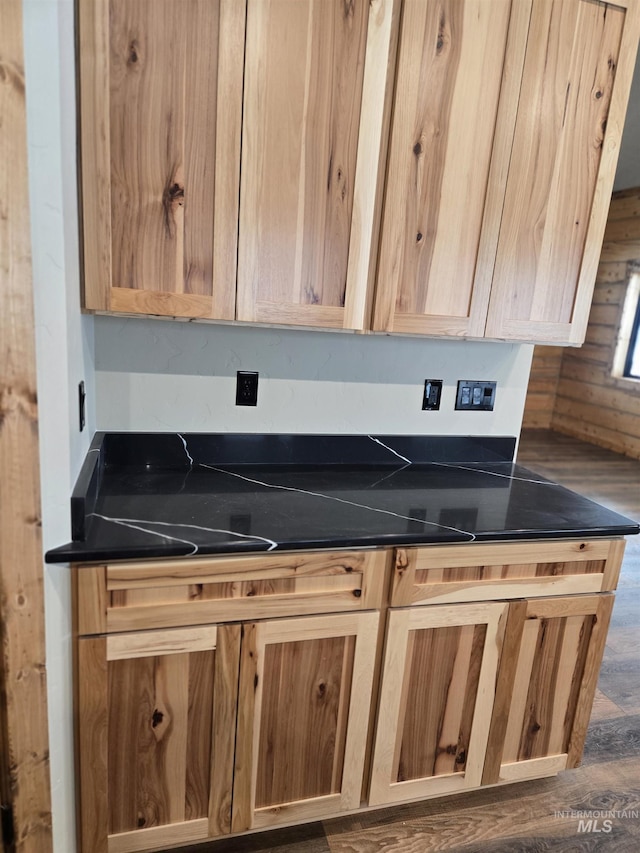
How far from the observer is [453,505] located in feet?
5.31

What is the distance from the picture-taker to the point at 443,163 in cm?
151

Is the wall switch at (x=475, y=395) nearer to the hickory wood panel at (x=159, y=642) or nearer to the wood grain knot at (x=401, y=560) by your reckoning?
the wood grain knot at (x=401, y=560)

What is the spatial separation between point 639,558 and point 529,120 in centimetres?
291

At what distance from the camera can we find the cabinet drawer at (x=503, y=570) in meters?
1.42

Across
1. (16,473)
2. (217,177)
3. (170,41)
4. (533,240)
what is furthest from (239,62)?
(16,473)

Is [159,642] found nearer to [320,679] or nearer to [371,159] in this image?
[320,679]

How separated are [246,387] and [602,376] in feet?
19.9

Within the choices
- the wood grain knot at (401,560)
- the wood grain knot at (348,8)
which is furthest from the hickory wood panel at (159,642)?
the wood grain knot at (348,8)

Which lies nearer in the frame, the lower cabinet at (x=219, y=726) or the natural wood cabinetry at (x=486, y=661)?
the lower cabinet at (x=219, y=726)

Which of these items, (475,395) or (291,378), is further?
(475,395)

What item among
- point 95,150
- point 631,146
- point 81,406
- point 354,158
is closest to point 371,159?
point 354,158

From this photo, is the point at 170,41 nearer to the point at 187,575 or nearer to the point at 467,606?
the point at 187,575

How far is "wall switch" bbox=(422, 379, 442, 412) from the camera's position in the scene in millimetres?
1972

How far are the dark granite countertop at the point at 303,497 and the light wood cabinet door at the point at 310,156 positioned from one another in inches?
19.8
